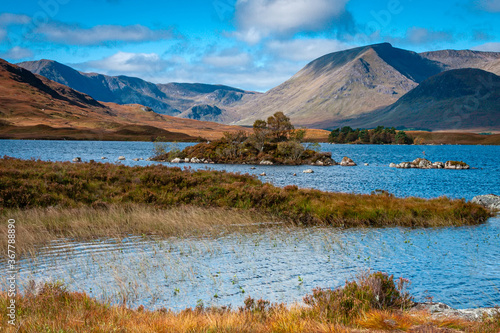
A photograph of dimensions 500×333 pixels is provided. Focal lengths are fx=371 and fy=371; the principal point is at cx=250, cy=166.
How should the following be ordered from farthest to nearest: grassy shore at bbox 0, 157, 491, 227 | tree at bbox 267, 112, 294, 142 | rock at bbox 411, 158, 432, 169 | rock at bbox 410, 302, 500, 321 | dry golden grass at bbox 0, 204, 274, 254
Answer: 1. tree at bbox 267, 112, 294, 142
2. rock at bbox 411, 158, 432, 169
3. grassy shore at bbox 0, 157, 491, 227
4. dry golden grass at bbox 0, 204, 274, 254
5. rock at bbox 410, 302, 500, 321

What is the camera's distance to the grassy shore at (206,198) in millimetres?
26125

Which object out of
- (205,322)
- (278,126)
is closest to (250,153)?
(278,126)

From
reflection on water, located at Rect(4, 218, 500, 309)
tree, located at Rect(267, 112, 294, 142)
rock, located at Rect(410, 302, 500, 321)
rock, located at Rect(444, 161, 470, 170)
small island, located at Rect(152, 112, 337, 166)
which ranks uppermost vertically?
tree, located at Rect(267, 112, 294, 142)

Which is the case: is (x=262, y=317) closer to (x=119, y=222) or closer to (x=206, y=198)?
(x=119, y=222)

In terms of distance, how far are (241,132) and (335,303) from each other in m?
105

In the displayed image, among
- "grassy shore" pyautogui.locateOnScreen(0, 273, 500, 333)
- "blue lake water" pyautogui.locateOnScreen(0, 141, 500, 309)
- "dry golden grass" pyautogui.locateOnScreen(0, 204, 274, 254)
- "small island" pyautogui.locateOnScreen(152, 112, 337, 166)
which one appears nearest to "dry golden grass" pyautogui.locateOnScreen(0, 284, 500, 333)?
"grassy shore" pyautogui.locateOnScreen(0, 273, 500, 333)

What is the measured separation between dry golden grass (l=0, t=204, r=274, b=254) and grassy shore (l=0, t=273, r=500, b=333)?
9001mm

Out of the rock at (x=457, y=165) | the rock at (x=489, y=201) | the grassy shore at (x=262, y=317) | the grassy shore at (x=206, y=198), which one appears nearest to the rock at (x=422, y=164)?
the rock at (x=457, y=165)

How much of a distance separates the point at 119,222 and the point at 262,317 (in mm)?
15373

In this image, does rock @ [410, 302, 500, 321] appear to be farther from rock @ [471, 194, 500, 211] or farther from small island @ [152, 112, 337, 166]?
small island @ [152, 112, 337, 166]

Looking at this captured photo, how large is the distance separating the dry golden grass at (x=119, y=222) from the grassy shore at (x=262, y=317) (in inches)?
354

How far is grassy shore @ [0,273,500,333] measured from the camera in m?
8.59

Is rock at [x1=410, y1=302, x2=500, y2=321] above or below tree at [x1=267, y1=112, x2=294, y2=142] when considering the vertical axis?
below

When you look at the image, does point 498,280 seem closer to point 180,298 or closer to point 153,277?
point 180,298
